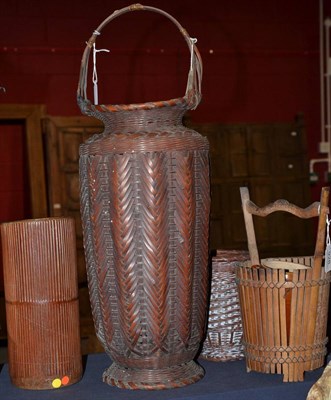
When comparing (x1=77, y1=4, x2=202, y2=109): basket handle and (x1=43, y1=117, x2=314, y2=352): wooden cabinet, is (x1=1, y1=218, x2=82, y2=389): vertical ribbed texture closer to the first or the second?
(x1=77, y1=4, x2=202, y2=109): basket handle

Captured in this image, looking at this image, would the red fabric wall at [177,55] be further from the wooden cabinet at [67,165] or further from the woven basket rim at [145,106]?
the woven basket rim at [145,106]

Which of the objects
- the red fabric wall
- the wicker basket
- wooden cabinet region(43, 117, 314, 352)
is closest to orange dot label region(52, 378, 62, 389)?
the wicker basket

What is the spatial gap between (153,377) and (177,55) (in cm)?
415

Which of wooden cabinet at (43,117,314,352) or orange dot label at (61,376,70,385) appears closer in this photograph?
orange dot label at (61,376,70,385)

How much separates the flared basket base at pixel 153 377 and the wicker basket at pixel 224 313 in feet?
0.88

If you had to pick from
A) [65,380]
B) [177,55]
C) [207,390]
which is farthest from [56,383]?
[177,55]

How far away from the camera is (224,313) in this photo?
127 inches

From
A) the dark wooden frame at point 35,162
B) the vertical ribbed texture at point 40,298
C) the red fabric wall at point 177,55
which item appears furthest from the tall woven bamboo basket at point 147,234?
the red fabric wall at point 177,55

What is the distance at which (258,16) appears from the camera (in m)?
6.81

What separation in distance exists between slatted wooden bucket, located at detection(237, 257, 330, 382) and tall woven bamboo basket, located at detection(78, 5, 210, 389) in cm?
21

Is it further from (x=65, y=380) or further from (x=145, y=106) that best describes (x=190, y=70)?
(x=65, y=380)

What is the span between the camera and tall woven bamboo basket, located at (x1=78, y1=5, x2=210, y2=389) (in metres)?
2.80

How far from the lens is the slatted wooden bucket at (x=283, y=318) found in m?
2.82

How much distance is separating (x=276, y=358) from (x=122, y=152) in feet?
3.25
